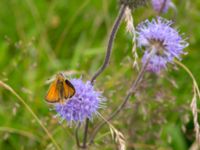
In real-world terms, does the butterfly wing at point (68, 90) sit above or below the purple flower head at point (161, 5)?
below

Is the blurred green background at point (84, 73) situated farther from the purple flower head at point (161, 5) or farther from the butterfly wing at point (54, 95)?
the butterfly wing at point (54, 95)

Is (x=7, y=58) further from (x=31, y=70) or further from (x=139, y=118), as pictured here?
(x=139, y=118)

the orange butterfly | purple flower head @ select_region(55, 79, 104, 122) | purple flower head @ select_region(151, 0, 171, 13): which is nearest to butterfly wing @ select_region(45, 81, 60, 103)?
the orange butterfly

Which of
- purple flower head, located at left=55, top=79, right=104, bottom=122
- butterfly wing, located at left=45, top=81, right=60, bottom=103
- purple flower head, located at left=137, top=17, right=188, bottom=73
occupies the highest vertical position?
purple flower head, located at left=137, top=17, right=188, bottom=73

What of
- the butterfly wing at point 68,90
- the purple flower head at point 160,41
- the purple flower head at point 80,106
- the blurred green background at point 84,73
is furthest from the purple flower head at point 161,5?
the butterfly wing at point 68,90

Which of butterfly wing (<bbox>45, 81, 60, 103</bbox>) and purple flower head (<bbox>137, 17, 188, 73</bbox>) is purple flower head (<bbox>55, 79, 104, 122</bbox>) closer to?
butterfly wing (<bbox>45, 81, 60, 103</bbox>)

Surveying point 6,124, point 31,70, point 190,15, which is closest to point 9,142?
point 6,124
